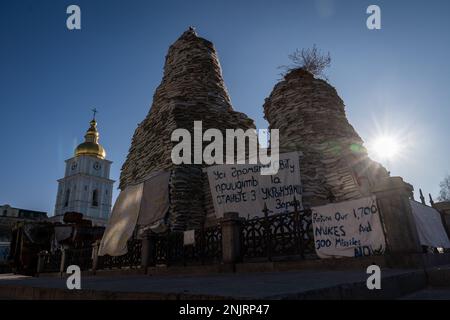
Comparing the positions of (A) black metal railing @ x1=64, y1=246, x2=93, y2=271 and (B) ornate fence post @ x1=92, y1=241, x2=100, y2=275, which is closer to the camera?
(B) ornate fence post @ x1=92, y1=241, x2=100, y2=275

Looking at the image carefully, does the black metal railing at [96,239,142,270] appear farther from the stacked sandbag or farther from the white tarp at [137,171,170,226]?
the stacked sandbag

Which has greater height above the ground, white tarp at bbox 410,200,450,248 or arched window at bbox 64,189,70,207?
arched window at bbox 64,189,70,207

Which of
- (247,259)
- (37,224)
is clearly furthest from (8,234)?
(247,259)

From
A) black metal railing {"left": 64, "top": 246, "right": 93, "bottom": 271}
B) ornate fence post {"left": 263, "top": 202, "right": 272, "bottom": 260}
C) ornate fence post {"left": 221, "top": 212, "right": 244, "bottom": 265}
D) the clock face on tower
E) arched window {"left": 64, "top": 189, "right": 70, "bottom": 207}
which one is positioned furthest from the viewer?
the clock face on tower

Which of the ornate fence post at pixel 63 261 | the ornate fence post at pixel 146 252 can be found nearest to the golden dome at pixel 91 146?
the ornate fence post at pixel 63 261

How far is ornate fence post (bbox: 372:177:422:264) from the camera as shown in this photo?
522 centimetres

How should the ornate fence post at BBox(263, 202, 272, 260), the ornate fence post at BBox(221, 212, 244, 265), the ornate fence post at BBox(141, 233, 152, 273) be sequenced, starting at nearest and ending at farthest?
the ornate fence post at BBox(263, 202, 272, 260)
the ornate fence post at BBox(221, 212, 244, 265)
the ornate fence post at BBox(141, 233, 152, 273)

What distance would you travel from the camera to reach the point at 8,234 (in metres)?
36.6

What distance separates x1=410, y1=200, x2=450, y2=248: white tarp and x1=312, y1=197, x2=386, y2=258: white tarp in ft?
2.83

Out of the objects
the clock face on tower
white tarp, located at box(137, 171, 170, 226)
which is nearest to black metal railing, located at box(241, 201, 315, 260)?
white tarp, located at box(137, 171, 170, 226)

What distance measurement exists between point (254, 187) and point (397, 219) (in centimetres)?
511

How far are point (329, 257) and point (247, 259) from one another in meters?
2.07

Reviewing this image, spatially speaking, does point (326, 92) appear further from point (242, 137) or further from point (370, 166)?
point (242, 137)

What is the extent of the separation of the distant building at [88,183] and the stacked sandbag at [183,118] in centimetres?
5515
